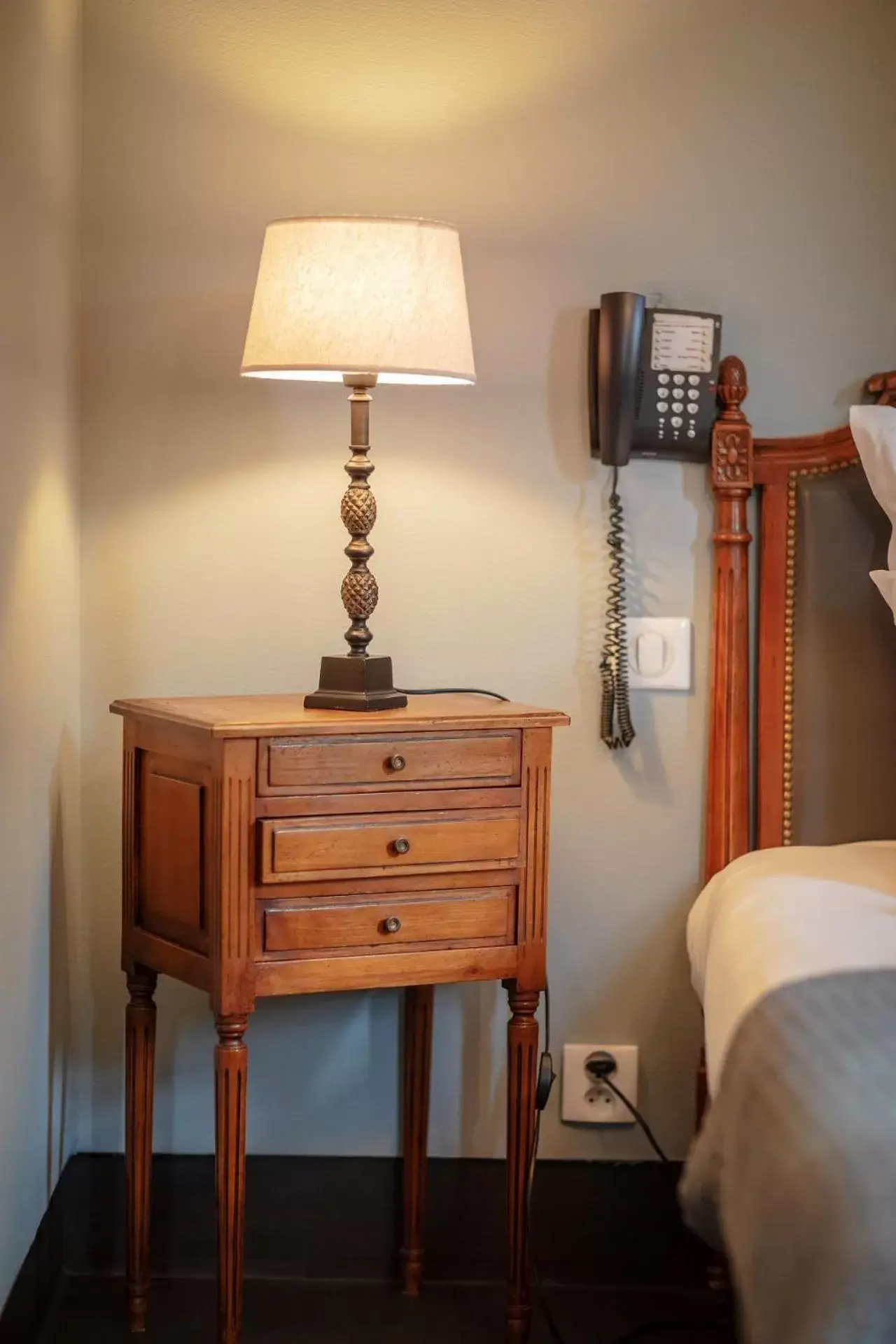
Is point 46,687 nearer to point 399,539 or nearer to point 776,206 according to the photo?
point 399,539

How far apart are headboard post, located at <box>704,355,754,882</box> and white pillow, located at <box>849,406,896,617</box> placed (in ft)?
0.56

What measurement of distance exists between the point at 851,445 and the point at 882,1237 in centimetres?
130

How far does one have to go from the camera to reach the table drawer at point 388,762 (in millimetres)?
1688

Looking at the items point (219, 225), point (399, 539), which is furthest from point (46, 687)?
point (219, 225)

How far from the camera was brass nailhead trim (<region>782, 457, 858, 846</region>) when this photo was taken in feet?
6.86

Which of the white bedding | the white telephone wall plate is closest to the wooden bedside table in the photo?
the white bedding

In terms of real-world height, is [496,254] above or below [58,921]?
above

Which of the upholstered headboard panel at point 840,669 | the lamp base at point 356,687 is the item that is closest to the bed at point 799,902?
the upholstered headboard panel at point 840,669

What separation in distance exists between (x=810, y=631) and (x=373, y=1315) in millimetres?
1121

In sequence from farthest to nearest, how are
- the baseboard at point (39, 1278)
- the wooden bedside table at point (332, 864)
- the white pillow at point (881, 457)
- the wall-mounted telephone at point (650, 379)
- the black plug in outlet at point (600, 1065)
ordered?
the black plug in outlet at point (600, 1065) < the wall-mounted telephone at point (650, 379) < the white pillow at point (881, 457) < the baseboard at point (39, 1278) < the wooden bedside table at point (332, 864)

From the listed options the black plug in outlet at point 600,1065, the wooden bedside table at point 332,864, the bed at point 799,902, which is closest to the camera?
the bed at point 799,902

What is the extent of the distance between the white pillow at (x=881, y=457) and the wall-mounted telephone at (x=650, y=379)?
221mm

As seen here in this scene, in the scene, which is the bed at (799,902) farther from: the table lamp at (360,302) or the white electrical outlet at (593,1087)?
the table lamp at (360,302)

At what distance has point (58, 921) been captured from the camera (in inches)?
80.1
